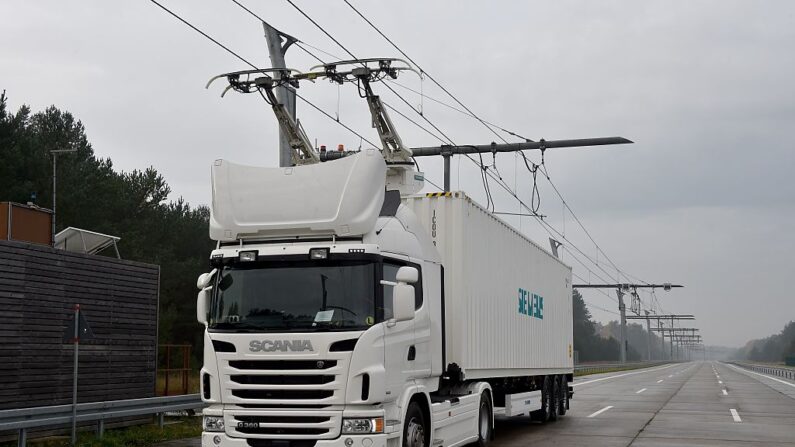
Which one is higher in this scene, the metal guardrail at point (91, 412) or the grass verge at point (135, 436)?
the metal guardrail at point (91, 412)

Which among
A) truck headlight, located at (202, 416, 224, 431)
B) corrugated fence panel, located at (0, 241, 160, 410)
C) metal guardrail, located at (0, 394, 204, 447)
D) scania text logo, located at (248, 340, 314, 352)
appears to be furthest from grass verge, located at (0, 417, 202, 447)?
scania text logo, located at (248, 340, 314, 352)

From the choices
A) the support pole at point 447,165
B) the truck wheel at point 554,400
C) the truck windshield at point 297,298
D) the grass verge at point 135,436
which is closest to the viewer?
the truck windshield at point 297,298

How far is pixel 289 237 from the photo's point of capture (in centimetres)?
1036

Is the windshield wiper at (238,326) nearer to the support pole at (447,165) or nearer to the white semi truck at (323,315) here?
the white semi truck at (323,315)

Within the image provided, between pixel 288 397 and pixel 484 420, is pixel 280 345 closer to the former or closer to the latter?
pixel 288 397

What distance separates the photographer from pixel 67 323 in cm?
1533

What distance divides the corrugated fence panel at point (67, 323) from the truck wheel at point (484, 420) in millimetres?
6978

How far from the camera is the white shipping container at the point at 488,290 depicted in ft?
42.4

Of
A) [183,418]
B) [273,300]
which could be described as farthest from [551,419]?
[273,300]

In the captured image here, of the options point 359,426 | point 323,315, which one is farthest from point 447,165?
point 359,426

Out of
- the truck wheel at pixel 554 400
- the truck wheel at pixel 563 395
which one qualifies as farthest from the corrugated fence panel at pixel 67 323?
the truck wheel at pixel 563 395

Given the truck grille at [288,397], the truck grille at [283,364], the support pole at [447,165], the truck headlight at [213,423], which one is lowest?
the truck headlight at [213,423]

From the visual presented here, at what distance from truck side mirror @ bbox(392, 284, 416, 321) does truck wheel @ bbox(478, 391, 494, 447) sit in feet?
14.6

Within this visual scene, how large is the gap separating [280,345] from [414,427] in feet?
7.05
